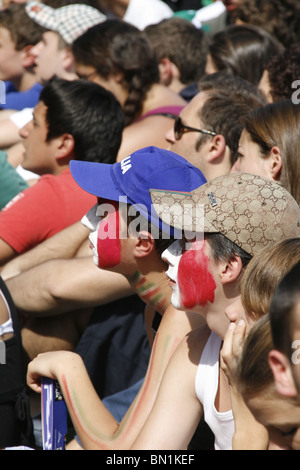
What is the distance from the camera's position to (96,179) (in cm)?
246

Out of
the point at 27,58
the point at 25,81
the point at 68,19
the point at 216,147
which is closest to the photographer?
the point at 216,147

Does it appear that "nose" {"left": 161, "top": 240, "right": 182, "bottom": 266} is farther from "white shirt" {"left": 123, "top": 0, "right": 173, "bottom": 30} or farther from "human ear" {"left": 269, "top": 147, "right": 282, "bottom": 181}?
"white shirt" {"left": 123, "top": 0, "right": 173, "bottom": 30}

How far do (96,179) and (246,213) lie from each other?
26.0 inches

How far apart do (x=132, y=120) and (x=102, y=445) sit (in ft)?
8.81

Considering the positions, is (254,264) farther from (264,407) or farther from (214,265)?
(264,407)

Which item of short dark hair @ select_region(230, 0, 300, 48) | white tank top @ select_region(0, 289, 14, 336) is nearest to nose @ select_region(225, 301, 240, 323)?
white tank top @ select_region(0, 289, 14, 336)

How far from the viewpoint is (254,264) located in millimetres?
1892

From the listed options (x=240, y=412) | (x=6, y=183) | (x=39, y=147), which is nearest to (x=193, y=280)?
(x=240, y=412)

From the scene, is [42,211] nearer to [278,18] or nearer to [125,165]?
[125,165]

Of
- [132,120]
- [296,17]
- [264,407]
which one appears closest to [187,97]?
[132,120]

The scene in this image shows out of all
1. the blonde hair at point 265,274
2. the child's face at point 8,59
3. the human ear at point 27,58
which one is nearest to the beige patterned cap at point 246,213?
the blonde hair at point 265,274

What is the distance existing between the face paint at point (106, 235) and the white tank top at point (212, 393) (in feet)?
1.51

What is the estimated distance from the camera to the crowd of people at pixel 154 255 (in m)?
1.86

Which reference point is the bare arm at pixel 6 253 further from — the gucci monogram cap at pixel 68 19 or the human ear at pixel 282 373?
the gucci monogram cap at pixel 68 19
